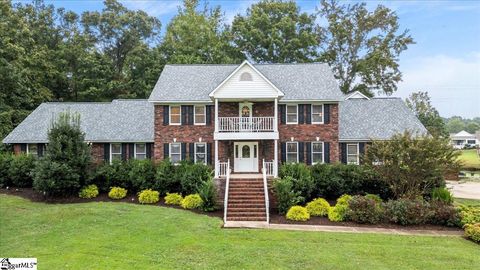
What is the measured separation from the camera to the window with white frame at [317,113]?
23344 millimetres

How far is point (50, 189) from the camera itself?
20.2m

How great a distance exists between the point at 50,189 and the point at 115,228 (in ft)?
27.1

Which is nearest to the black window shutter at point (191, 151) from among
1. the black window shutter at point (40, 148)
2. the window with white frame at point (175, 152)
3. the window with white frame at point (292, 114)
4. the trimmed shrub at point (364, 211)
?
the window with white frame at point (175, 152)

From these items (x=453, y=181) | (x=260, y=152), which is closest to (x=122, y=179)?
(x=260, y=152)

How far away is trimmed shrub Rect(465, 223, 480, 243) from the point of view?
14.7 metres

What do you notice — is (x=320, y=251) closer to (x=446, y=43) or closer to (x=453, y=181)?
(x=446, y=43)

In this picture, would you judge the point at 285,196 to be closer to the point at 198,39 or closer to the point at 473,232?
the point at 473,232

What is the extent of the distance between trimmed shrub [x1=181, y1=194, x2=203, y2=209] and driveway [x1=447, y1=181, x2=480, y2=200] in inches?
658

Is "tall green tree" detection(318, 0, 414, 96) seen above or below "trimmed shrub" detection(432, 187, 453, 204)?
above

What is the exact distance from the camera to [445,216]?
17.1 m

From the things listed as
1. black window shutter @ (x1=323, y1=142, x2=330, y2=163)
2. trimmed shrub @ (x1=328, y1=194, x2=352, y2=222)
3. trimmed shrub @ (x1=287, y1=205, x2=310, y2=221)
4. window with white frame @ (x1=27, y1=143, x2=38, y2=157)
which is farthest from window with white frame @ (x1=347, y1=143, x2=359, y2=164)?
window with white frame @ (x1=27, y1=143, x2=38, y2=157)

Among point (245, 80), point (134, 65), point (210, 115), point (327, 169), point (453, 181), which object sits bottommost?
point (453, 181)

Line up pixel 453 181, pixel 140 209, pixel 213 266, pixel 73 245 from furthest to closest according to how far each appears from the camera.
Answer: pixel 453 181, pixel 140 209, pixel 73 245, pixel 213 266

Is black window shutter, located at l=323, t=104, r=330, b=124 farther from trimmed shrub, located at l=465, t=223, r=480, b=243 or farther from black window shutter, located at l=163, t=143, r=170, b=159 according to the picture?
black window shutter, located at l=163, t=143, r=170, b=159
